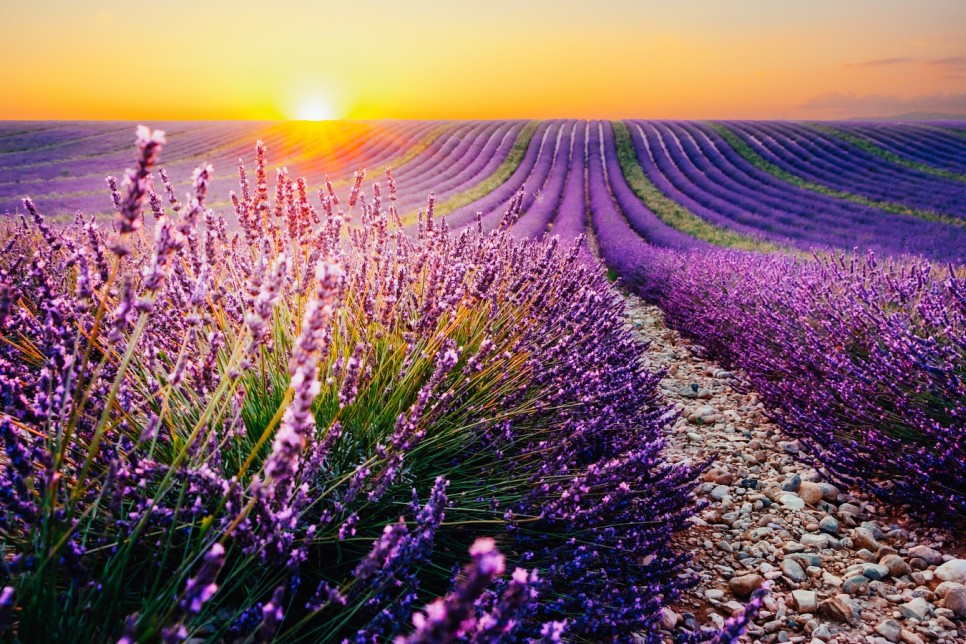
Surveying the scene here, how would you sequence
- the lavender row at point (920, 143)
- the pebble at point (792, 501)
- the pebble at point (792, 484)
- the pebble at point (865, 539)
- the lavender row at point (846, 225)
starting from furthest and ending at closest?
the lavender row at point (920, 143) < the lavender row at point (846, 225) < the pebble at point (792, 484) < the pebble at point (792, 501) < the pebble at point (865, 539)

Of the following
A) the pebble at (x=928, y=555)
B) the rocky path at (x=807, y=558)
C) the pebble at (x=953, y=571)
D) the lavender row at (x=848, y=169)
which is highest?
the lavender row at (x=848, y=169)

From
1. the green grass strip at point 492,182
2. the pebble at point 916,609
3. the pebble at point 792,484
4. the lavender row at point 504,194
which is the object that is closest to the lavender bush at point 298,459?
the pebble at point 916,609

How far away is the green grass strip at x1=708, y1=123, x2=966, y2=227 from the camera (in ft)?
50.9

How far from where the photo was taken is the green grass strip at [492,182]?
16131 mm

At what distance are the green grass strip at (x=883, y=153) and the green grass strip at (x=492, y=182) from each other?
16.1 m

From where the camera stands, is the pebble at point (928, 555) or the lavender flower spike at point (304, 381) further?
the pebble at point (928, 555)

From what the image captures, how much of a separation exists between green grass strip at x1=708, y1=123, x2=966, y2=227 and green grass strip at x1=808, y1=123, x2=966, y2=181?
4819mm

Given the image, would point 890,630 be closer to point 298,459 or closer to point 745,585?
point 745,585

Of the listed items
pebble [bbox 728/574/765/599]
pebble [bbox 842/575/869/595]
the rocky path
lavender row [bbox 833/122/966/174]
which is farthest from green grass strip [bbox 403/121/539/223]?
lavender row [bbox 833/122/966/174]

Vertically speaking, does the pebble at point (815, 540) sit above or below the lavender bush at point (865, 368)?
below

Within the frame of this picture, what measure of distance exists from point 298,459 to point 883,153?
30670 mm

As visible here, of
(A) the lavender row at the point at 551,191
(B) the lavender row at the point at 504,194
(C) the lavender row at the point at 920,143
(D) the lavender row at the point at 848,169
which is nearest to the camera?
(A) the lavender row at the point at 551,191

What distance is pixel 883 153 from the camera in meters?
24.5

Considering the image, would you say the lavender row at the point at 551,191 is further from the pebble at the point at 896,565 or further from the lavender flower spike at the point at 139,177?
the lavender flower spike at the point at 139,177
